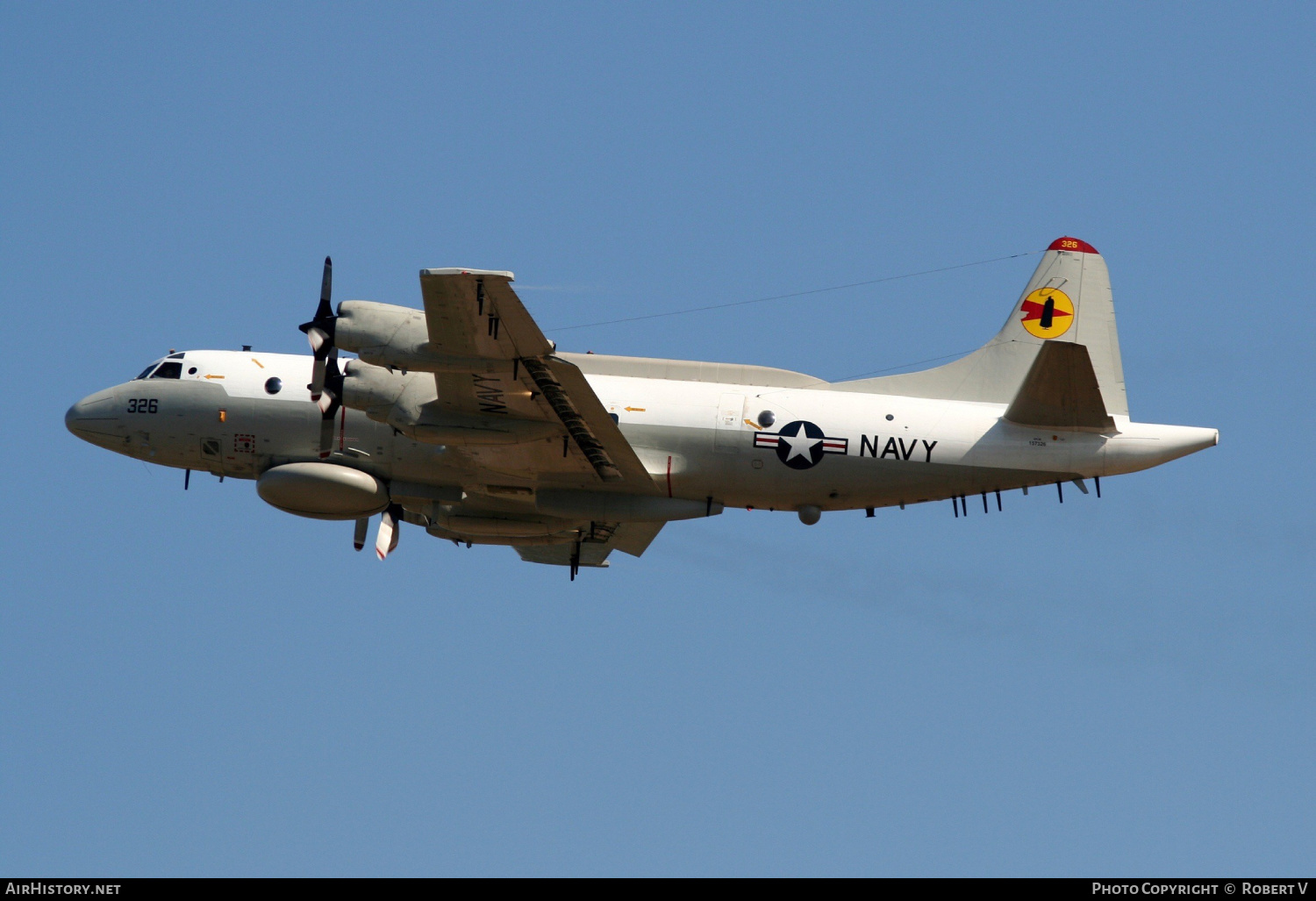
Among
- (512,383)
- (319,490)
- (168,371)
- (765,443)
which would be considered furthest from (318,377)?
(765,443)

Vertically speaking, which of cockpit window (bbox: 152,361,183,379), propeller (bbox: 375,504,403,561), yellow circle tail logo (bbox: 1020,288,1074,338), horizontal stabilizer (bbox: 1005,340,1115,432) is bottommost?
propeller (bbox: 375,504,403,561)

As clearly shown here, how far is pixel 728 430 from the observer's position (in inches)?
992

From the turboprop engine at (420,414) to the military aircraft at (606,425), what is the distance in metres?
0.03

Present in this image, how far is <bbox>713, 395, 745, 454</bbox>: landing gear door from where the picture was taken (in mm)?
25156

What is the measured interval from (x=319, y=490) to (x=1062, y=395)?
491 inches

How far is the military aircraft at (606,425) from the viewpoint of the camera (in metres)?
24.1

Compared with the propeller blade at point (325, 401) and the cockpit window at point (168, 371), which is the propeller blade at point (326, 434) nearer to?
the propeller blade at point (325, 401)

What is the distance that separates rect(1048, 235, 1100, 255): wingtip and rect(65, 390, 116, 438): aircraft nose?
56.7ft

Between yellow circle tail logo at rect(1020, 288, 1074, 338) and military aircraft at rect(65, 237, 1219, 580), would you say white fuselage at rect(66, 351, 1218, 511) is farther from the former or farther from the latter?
yellow circle tail logo at rect(1020, 288, 1074, 338)

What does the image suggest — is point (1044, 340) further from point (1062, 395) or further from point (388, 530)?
point (388, 530)

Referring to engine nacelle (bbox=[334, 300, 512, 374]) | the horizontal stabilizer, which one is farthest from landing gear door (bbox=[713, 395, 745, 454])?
the horizontal stabilizer

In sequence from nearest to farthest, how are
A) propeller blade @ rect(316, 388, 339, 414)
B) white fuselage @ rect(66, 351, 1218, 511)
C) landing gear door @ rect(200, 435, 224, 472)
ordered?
1. white fuselage @ rect(66, 351, 1218, 511)
2. propeller blade @ rect(316, 388, 339, 414)
3. landing gear door @ rect(200, 435, 224, 472)
